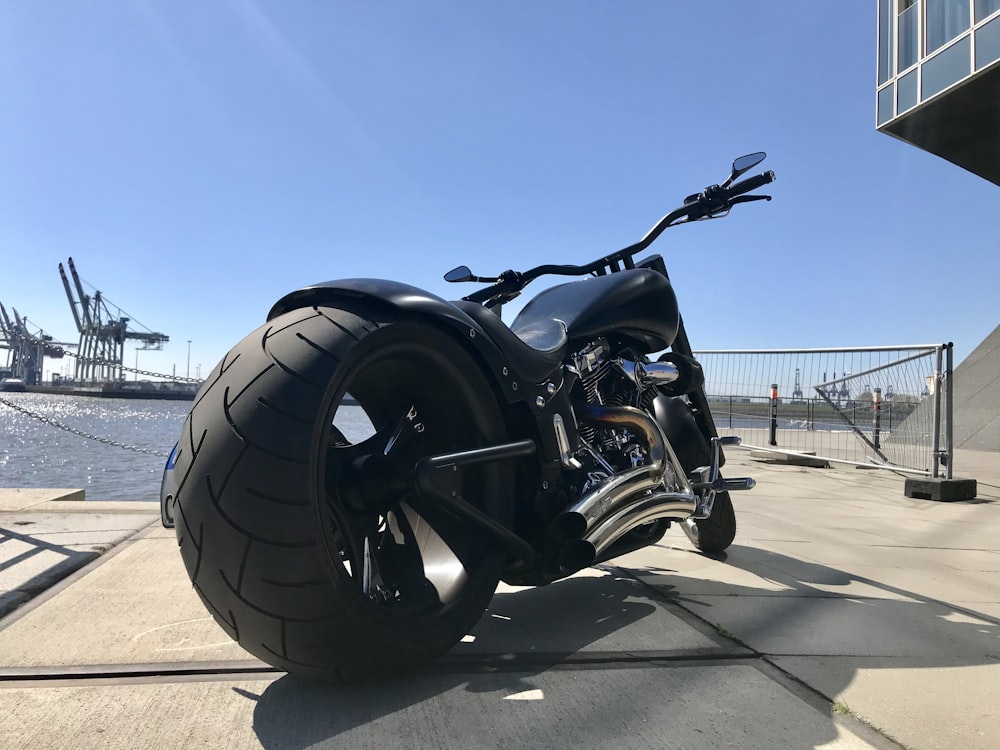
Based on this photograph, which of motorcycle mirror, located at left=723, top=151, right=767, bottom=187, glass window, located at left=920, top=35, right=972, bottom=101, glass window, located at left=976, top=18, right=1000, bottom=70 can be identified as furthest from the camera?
glass window, located at left=920, top=35, right=972, bottom=101

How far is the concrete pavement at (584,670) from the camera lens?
59.1 inches

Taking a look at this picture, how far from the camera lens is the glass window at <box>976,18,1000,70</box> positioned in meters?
12.5

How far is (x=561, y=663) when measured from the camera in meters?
1.93

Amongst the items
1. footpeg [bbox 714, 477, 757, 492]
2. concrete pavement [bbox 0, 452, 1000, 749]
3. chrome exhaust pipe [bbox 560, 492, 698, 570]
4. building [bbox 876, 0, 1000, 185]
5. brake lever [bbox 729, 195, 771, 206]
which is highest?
building [bbox 876, 0, 1000, 185]

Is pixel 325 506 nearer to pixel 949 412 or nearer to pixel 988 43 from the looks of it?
pixel 949 412

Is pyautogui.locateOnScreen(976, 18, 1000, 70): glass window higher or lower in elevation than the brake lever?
higher

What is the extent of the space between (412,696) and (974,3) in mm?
16648

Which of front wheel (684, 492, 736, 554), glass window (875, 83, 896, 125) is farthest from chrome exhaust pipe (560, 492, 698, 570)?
glass window (875, 83, 896, 125)

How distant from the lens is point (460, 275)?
9.75ft

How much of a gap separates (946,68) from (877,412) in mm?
8762

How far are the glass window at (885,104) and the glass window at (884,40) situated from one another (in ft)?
0.91

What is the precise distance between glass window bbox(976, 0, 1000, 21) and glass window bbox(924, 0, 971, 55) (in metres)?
0.22

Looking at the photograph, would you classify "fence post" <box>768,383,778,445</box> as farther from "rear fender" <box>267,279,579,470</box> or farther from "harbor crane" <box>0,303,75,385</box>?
"harbor crane" <box>0,303,75,385</box>

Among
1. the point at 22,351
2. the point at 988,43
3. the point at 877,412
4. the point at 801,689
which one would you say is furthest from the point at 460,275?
the point at 22,351
